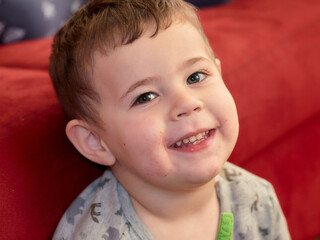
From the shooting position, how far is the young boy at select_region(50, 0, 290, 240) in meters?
0.82

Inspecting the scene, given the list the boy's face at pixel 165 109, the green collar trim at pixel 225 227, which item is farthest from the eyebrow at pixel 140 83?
the green collar trim at pixel 225 227

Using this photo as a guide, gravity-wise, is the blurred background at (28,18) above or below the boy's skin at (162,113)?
below

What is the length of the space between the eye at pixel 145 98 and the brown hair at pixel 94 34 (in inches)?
2.9

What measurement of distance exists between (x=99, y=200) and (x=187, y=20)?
37cm

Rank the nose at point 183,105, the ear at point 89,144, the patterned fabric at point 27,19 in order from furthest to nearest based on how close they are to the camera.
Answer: the patterned fabric at point 27,19
the ear at point 89,144
the nose at point 183,105

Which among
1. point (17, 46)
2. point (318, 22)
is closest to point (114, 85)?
point (17, 46)

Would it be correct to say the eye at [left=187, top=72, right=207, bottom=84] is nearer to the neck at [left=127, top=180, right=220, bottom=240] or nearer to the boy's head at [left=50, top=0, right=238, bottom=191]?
the boy's head at [left=50, top=0, right=238, bottom=191]

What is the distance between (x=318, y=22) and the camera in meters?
1.51

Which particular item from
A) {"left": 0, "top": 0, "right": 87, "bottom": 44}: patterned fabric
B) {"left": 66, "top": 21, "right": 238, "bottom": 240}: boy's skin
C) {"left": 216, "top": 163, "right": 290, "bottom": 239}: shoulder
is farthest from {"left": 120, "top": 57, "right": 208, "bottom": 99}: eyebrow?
{"left": 0, "top": 0, "right": 87, "bottom": 44}: patterned fabric

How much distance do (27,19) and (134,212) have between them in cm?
89

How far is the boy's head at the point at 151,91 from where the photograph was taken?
0.82 m

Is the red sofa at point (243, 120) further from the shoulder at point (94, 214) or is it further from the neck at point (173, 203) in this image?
the neck at point (173, 203)

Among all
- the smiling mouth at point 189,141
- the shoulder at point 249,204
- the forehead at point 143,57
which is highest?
the forehead at point 143,57

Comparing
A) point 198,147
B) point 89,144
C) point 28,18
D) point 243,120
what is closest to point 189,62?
point 198,147
